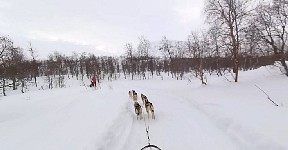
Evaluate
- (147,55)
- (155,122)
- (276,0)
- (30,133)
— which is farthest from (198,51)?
(147,55)

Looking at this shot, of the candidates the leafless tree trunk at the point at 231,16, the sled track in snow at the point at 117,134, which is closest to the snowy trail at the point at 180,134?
the sled track in snow at the point at 117,134

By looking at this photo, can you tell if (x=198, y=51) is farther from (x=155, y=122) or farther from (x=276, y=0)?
(x=155, y=122)

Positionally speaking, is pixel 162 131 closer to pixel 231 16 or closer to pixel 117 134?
pixel 117 134

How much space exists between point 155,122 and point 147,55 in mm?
66851

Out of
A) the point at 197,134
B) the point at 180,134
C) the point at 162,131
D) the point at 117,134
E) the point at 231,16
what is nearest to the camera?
the point at 197,134

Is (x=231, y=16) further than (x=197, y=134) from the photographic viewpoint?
Yes

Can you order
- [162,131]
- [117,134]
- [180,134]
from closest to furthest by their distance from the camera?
1. [180,134]
2. [117,134]
3. [162,131]

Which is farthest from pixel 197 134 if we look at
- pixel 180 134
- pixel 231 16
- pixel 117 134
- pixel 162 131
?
pixel 231 16

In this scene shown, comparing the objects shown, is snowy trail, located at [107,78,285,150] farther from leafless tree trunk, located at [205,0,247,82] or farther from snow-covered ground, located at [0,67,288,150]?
leafless tree trunk, located at [205,0,247,82]

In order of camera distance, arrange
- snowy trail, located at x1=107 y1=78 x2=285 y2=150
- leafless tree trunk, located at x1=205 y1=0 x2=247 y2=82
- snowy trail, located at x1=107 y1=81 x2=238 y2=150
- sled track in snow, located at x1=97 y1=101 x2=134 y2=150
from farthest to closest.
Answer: leafless tree trunk, located at x1=205 y1=0 x2=247 y2=82, sled track in snow, located at x1=97 y1=101 x2=134 y2=150, snowy trail, located at x1=107 y1=81 x2=238 y2=150, snowy trail, located at x1=107 y1=78 x2=285 y2=150

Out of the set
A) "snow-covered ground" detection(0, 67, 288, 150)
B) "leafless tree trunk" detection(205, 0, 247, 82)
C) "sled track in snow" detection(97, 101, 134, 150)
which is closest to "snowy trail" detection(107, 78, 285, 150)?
"snow-covered ground" detection(0, 67, 288, 150)

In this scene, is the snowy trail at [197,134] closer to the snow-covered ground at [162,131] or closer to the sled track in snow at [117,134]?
the snow-covered ground at [162,131]

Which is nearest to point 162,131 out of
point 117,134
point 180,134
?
point 180,134

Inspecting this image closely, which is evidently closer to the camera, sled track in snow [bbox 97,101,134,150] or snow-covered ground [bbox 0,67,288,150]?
snow-covered ground [bbox 0,67,288,150]
